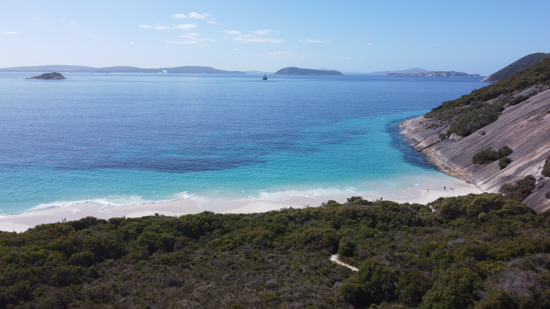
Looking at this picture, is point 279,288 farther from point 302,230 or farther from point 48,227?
point 48,227

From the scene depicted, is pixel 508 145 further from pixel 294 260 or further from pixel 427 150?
pixel 294 260

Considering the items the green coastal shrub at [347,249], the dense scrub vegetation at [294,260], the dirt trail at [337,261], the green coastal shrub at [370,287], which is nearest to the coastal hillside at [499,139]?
the dense scrub vegetation at [294,260]

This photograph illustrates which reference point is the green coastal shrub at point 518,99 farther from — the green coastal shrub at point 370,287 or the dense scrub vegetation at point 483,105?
the green coastal shrub at point 370,287

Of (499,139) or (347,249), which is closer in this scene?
(347,249)

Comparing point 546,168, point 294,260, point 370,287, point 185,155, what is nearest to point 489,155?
point 546,168

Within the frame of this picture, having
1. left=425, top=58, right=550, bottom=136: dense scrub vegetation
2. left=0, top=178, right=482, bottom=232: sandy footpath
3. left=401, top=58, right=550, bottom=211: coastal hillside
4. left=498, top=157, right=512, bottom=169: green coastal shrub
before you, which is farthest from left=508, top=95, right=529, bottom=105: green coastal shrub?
left=0, top=178, right=482, bottom=232: sandy footpath

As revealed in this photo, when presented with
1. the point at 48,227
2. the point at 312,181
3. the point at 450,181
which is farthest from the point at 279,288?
the point at 450,181
